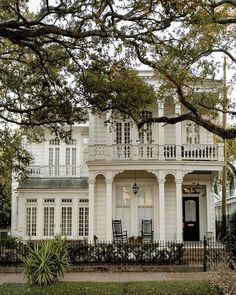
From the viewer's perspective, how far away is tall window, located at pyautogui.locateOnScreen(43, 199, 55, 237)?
93.6 feet

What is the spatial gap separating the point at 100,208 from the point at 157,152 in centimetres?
411

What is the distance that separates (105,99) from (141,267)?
20.5 ft

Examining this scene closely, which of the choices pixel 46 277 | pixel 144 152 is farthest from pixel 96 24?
pixel 144 152

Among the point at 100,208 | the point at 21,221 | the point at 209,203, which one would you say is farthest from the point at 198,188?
the point at 21,221

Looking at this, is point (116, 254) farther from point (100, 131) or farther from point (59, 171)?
point (59, 171)

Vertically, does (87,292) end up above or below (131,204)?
below

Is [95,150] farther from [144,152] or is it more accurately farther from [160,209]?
[160,209]

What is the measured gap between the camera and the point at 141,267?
17.7 metres

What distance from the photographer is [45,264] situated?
474 inches

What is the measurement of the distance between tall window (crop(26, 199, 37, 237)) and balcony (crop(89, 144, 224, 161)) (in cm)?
701

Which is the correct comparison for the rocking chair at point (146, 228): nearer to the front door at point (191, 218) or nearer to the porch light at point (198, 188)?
the front door at point (191, 218)

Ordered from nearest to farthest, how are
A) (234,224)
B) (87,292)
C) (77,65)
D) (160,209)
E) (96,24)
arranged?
(87,292)
(96,24)
(77,65)
(160,209)
(234,224)

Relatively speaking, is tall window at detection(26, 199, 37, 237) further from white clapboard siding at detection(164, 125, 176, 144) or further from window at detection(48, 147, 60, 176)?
white clapboard siding at detection(164, 125, 176, 144)

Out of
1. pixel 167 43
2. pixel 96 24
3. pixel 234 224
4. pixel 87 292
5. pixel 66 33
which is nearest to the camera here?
pixel 87 292
